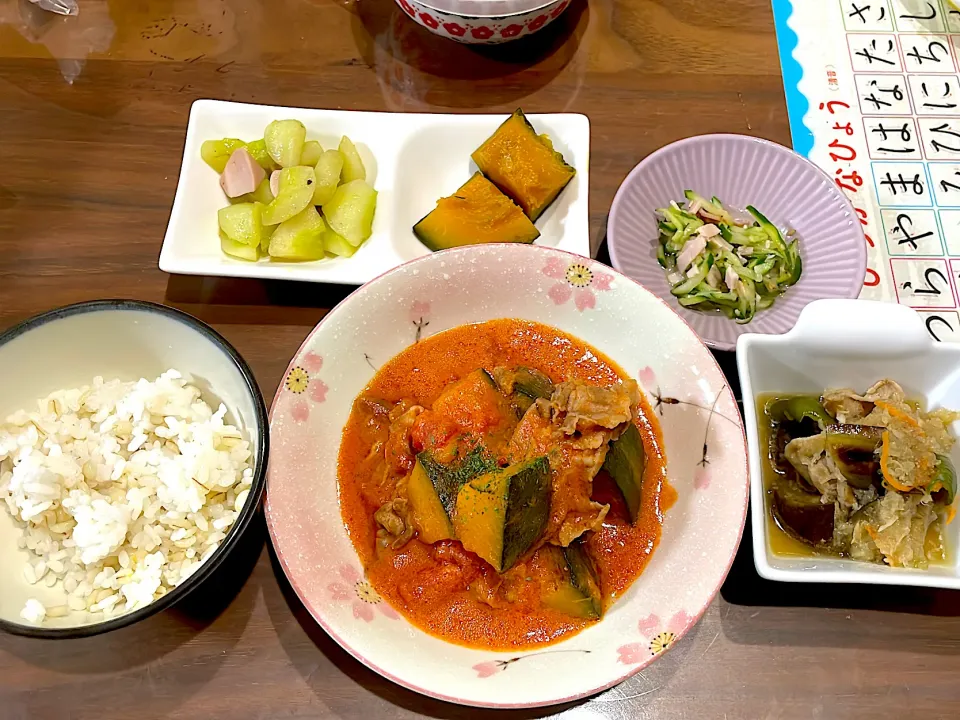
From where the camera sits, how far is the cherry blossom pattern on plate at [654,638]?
A: 1688 millimetres

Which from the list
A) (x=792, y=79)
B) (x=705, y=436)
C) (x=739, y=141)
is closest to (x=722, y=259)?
(x=739, y=141)

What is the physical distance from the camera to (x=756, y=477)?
180cm

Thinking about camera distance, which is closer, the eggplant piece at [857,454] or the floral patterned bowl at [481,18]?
the eggplant piece at [857,454]

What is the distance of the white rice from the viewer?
1.70 metres

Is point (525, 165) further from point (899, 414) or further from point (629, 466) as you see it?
point (899, 414)

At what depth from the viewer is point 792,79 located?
2.83 m

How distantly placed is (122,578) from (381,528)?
66cm

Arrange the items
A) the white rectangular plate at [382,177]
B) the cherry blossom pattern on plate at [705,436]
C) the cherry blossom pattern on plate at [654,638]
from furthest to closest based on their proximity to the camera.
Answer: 1. the white rectangular plate at [382,177]
2. the cherry blossom pattern on plate at [705,436]
3. the cherry blossom pattern on plate at [654,638]

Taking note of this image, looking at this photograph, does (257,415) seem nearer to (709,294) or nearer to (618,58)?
(709,294)

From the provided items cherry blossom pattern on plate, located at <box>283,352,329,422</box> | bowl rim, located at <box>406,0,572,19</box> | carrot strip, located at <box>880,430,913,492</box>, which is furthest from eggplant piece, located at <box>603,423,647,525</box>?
bowl rim, located at <box>406,0,572,19</box>

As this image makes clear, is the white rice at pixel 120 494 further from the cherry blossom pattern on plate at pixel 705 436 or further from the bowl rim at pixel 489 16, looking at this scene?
the bowl rim at pixel 489 16

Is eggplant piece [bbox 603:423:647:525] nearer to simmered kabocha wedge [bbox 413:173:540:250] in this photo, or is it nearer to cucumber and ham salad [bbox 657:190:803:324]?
cucumber and ham salad [bbox 657:190:803:324]

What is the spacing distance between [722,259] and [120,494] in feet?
6.65

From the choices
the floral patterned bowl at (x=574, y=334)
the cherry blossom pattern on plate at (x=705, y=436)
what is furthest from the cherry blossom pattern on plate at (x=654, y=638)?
the cherry blossom pattern on plate at (x=705, y=436)
